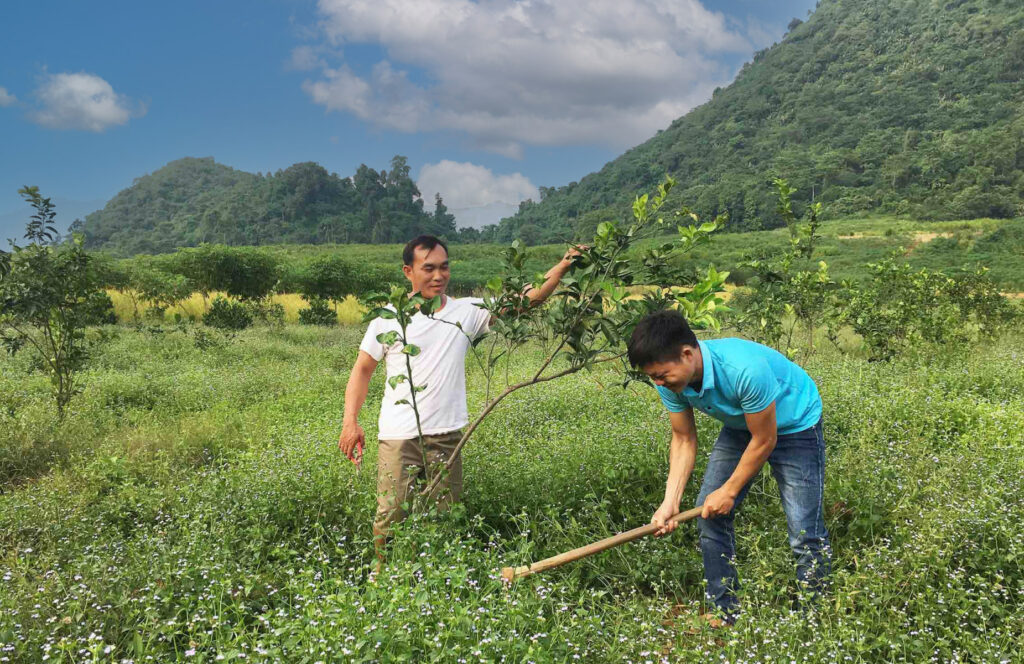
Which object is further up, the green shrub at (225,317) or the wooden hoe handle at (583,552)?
the green shrub at (225,317)

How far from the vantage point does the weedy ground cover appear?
238cm

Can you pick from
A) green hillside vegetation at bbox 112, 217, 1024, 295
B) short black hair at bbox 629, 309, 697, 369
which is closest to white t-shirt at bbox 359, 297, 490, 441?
short black hair at bbox 629, 309, 697, 369

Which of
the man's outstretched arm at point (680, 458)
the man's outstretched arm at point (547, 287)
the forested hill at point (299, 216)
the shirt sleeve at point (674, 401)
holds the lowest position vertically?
the man's outstretched arm at point (680, 458)

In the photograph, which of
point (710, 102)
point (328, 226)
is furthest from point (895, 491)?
point (710, 102)

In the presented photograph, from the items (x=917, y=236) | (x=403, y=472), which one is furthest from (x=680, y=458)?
(x=917, y=236)

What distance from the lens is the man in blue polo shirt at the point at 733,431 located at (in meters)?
2.63

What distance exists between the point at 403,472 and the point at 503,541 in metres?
0.65

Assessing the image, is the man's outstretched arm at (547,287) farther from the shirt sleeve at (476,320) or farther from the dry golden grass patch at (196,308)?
the dry golden grass patch at (196,308)

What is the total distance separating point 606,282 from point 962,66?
131623mm

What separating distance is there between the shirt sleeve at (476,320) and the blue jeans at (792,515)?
4.55 feet

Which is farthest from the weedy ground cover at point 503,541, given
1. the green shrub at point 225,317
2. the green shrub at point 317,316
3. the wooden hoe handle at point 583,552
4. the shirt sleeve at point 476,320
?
the green shrub at point 317,316

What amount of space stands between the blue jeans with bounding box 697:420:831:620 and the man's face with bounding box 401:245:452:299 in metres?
1.67

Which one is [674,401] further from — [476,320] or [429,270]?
[429,270]

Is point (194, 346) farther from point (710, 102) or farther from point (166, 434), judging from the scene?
point (710, 102)
